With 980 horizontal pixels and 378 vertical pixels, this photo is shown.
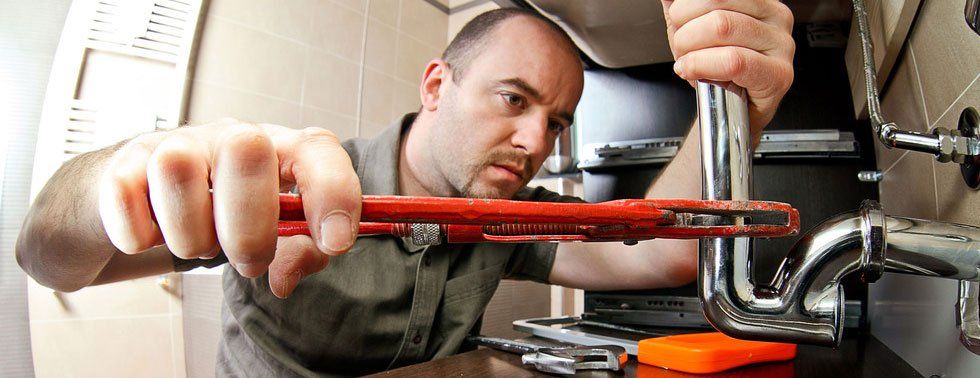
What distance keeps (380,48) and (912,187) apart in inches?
34.4

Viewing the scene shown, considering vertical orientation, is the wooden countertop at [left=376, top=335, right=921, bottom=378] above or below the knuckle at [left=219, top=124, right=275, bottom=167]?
below

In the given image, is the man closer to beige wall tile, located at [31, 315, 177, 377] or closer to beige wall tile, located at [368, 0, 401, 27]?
beige wall tile, located at [31, 315, 177, 377]

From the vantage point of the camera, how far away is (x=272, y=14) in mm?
760

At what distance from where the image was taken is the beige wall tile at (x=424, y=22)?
1.06 meters

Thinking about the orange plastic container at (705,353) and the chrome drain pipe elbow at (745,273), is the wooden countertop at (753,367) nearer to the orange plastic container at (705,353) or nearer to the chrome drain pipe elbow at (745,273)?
the orange plastic container at (705,353)

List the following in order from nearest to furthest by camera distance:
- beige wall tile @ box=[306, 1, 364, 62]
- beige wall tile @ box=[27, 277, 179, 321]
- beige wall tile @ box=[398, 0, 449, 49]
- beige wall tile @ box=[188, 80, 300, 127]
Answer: beige wall tile @ box=[27, 277, 179, 321] < beige wall tile @ box=[188, 80, 300, 127] < beige wall tile @ box=[306, 1, 364, 62] < beige wall tile @ box=[398, 0, 449, 49]

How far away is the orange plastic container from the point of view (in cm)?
36

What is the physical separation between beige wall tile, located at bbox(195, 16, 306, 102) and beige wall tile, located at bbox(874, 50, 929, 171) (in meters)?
0.78

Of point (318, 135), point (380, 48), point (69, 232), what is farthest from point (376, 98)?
point (318, 135)

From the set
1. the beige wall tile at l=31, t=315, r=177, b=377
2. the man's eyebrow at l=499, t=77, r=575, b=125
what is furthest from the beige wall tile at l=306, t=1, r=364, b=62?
the beige wall tile at l=31, t=315, r=177, b=377

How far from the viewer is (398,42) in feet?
3.35

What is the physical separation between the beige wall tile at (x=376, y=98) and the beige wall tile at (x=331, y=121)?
34 mm

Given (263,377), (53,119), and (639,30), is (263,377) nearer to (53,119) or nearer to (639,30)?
(53,119)

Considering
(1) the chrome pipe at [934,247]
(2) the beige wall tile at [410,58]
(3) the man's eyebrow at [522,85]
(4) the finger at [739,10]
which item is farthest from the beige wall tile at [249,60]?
(1) the chrome pipe at [934,247]
